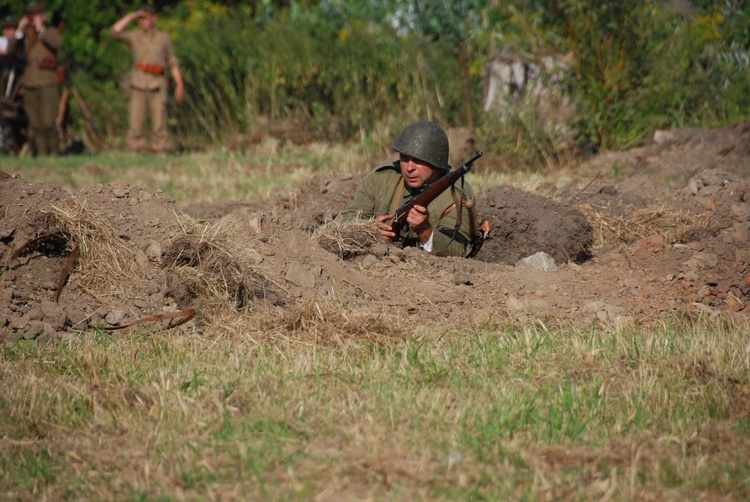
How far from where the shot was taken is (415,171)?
6.47m

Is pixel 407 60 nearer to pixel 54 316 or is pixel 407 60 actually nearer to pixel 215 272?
pixel 215 272

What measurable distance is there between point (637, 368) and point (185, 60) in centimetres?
1219

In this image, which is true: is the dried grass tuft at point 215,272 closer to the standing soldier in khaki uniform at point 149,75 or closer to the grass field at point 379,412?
the grass field at point 379,412

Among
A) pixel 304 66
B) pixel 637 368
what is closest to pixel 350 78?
pixel 304 66

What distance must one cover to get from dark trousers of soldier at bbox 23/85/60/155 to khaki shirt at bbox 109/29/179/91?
4.51 ft

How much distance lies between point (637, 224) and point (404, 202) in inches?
79.3

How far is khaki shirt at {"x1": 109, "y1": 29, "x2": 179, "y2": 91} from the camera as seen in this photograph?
44.9ft

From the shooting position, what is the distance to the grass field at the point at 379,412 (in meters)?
3.19

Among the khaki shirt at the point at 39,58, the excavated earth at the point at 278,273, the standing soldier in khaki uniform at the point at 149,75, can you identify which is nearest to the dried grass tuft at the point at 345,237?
the excavated earth at the point at 278,273

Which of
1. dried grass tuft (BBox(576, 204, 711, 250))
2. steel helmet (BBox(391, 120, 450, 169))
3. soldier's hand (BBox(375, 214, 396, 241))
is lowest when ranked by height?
dried grass tuft (BBox(576, 204, 711, 250))

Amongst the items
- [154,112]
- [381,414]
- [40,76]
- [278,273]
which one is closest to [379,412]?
[381,414]

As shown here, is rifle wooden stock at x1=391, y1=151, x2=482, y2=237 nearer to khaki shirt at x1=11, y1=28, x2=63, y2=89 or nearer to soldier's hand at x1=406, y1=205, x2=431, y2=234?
soldier's hand at x1=406, y1=205, x2=431, y2=234

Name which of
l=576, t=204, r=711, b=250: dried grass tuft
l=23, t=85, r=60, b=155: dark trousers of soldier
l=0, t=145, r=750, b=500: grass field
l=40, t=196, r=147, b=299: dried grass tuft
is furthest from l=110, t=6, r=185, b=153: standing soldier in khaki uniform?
l=0, t=145, r=750, b=500: grass field

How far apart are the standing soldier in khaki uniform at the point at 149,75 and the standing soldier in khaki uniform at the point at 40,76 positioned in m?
1.15
